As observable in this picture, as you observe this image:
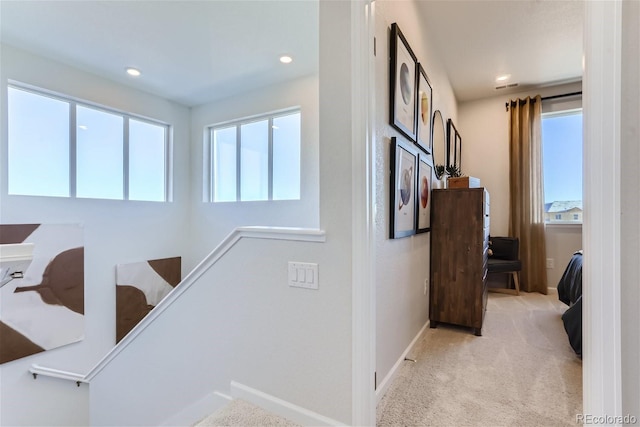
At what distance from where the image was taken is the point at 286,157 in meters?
3.90

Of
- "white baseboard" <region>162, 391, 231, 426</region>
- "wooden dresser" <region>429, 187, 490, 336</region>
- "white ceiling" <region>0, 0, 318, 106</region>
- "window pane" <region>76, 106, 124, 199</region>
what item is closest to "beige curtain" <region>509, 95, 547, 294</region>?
"wooden dresser" <region>429, 187, 490, 336</region>

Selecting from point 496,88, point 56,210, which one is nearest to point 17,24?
point 56,210

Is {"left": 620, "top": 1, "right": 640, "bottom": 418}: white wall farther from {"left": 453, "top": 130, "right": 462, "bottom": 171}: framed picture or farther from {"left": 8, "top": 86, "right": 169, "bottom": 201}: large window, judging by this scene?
{"left": 8, "top": 86, "right": 169, "bottom": 201}: large window

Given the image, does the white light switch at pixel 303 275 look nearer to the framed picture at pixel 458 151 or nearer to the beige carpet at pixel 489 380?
the beige carpet at pixel 489 380

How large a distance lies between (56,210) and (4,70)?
1.45 m

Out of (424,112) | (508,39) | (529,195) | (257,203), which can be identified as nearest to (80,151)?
(257,203)

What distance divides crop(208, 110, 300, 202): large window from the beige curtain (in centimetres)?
320

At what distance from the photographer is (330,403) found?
4.45 ft

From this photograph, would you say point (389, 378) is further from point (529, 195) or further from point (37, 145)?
point (37, 145)

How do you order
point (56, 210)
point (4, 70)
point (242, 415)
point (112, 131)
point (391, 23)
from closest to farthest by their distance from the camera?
point (242, 415) → point (391, 23) → point (4, 70) → point (56, 210) → point (112, 131)

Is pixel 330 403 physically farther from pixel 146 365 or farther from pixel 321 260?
pixel 146 365

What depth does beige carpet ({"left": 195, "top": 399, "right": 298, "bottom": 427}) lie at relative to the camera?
1.42 meters

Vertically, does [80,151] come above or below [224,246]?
above

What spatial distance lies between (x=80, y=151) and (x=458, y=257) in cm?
444
